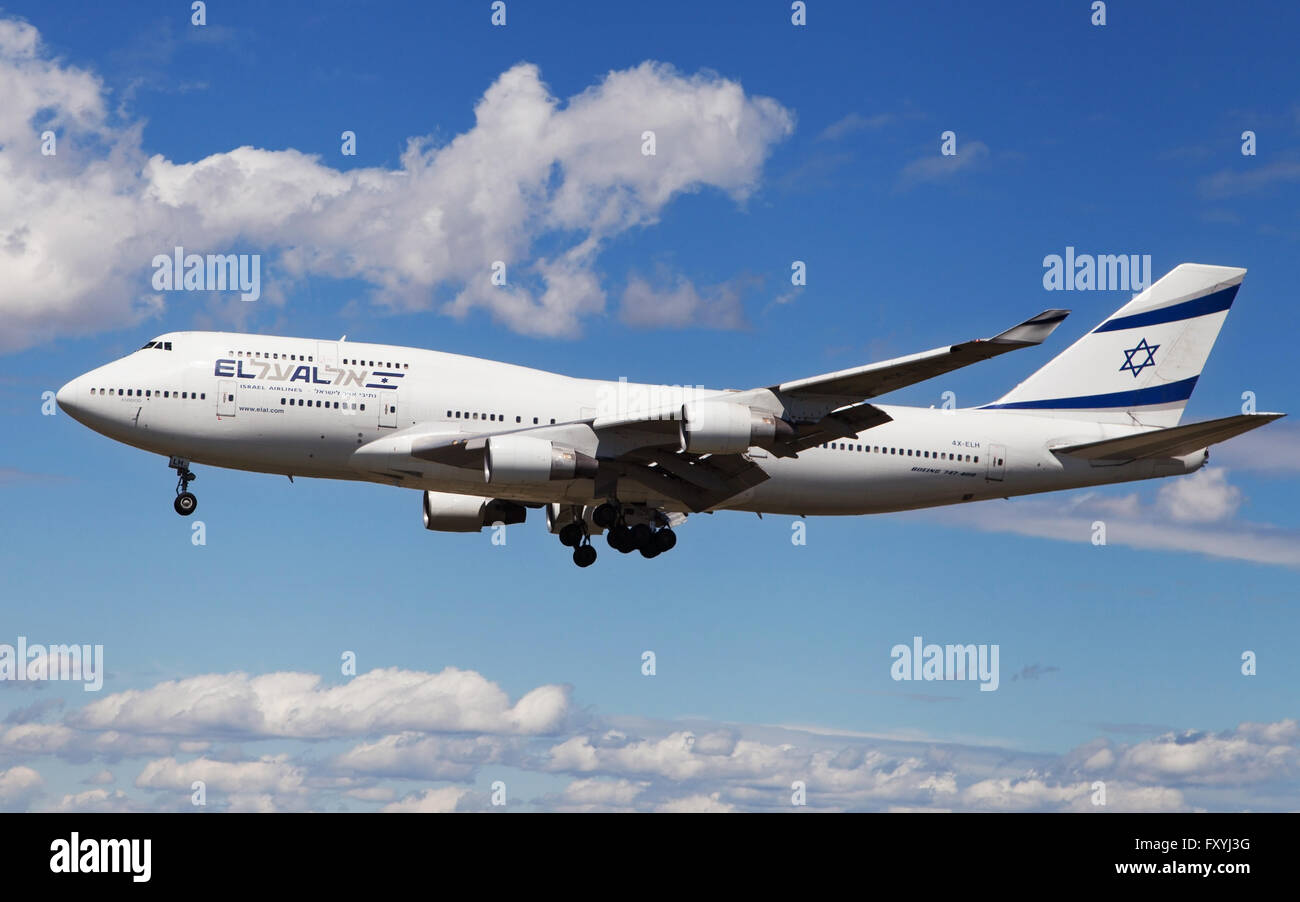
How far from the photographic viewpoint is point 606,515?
4394 cm

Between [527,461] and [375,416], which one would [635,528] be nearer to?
[527,461]

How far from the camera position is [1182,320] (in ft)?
166

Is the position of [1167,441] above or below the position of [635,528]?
above

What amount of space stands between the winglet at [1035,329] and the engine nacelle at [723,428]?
736 cm

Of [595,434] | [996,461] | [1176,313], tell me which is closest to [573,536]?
[595,434]

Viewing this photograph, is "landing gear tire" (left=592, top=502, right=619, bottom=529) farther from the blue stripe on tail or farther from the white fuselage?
the blue stripe on tail

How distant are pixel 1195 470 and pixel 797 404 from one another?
49.5 feet

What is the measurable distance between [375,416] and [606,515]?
7.67m

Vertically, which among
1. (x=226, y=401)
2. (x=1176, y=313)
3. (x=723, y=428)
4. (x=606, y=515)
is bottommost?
(x=606, y=515)

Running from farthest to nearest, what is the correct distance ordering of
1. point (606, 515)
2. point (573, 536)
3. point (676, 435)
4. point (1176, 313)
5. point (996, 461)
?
1. point (1176, 313)
2. point (573, 536)
3. point (996, 461)
4. point (606, 515)
5. point (676, 435)

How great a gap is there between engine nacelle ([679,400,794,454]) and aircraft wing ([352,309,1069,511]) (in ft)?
0.37
